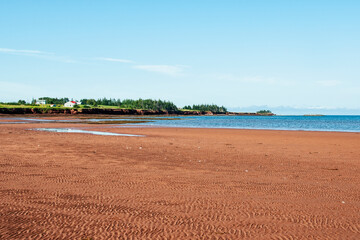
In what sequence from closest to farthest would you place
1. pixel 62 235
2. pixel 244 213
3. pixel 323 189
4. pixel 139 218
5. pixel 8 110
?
pixel 62 235, pixel 139 218, pixel 244 213, pixel 323 189, pixel 8 110

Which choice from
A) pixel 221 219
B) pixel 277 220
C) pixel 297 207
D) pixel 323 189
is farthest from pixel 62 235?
pixel 323 189

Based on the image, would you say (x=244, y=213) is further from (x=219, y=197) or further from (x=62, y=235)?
(x=62, y=235)

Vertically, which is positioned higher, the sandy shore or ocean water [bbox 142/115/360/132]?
the sandy shore

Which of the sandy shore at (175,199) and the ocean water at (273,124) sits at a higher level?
the sandy shore at (175,199)

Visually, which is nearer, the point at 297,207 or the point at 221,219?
the point at 221,219

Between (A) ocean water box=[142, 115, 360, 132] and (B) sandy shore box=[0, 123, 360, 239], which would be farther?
(A) ocean water box=[142, 115, 360, 132]

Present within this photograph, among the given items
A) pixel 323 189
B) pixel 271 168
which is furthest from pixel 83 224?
pixel 271 168

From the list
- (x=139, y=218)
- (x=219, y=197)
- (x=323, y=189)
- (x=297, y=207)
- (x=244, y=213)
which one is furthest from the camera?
(x=323, y=189)

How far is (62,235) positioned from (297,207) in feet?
18.1

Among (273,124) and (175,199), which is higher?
(175,199)

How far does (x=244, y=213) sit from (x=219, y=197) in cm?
144

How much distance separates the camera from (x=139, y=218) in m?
7.09

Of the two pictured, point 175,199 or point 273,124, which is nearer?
point 175,199

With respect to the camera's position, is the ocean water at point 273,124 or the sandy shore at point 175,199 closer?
the sandy shore at point 175,199
